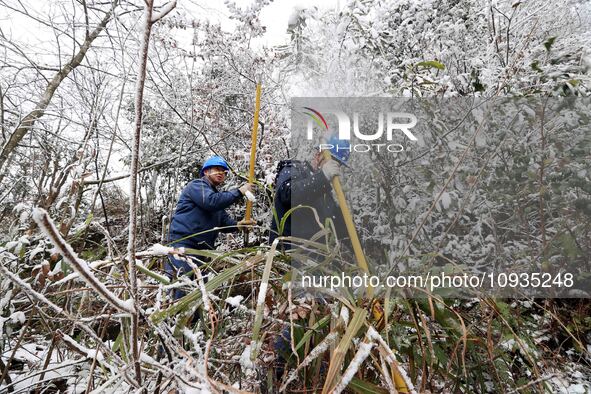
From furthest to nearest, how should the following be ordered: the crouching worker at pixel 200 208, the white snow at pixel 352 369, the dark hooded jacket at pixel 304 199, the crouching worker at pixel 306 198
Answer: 1. the crouching worker at pixel 200 208
2. the dark hooded jacket at pixel 304 199
3. the crouching worker at pixel 306 198
4. the white snow at pixel 352 369

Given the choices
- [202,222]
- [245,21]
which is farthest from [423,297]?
[245,21]

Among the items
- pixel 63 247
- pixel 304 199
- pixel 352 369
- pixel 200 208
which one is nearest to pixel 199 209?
pixel 200 208

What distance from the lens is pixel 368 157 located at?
218 centimetres

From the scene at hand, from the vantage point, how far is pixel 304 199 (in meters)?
2.12

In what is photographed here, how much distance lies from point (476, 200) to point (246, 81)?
4323mm

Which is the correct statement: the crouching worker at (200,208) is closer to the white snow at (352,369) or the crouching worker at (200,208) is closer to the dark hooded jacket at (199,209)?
the dark hooded jacket at (199,209)

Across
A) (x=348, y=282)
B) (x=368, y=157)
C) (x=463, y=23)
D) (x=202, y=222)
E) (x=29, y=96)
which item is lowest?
(x=202, y=222)

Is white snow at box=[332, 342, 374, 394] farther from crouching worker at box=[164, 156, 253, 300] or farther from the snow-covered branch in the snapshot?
crouching worker at box=[164, 156, 253, 300]

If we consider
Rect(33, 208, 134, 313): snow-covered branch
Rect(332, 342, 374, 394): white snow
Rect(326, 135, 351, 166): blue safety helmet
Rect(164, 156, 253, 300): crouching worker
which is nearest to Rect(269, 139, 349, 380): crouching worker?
Rect(326, 135, 351, 166): blue safety helmet

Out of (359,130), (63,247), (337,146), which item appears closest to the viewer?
(63,247)

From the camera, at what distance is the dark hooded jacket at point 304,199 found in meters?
1.51

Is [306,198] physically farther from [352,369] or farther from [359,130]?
[352,369]

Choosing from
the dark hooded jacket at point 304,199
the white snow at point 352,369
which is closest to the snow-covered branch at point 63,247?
the white snow at point 352,369

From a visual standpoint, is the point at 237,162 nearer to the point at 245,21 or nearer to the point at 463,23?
the point at 245,21
